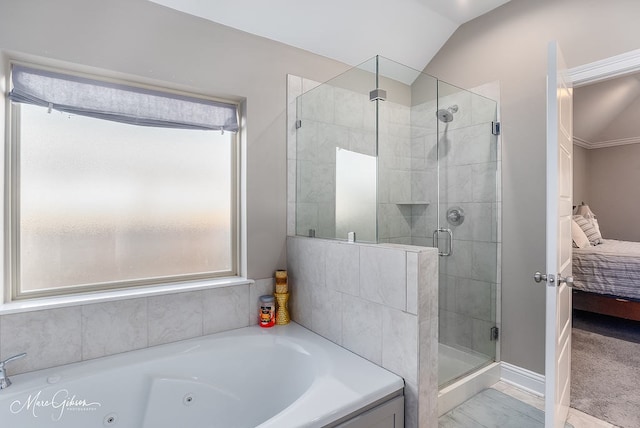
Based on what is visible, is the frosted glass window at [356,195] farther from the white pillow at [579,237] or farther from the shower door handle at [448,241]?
the white pillow at [579,237]

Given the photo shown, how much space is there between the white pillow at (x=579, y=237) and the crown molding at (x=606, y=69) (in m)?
2.35

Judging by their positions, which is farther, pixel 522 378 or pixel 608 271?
pixel 608 271

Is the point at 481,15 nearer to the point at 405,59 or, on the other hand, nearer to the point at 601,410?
the point at 405,59

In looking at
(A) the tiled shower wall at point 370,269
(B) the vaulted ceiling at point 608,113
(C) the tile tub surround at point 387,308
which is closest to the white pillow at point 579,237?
(B) the vaulted ceiling at point 608,113

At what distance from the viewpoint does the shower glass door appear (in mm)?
2342

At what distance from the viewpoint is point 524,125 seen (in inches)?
87.2

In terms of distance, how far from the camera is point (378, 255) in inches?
62.7

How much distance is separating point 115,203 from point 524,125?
261 cm

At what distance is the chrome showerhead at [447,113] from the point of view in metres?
2.42

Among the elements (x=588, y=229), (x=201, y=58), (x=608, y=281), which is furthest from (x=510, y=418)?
(x=588, y=229)

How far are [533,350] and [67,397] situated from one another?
2634 millimetres

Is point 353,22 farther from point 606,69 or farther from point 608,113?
point 608,113

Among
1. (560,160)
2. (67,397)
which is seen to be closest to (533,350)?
(560,160)

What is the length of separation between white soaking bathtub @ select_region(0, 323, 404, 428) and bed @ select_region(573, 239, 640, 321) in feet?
9.83
